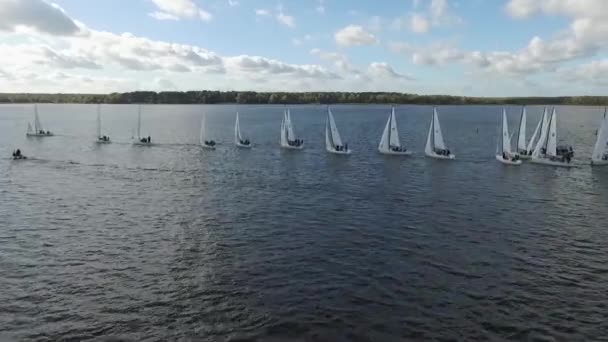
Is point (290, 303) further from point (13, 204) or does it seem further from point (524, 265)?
point (13, 204)

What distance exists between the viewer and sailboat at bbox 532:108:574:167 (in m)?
74.6

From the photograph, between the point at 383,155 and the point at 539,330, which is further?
the point at 383,155

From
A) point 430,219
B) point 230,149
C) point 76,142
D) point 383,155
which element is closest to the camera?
point 430,219

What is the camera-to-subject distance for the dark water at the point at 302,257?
23.3 m

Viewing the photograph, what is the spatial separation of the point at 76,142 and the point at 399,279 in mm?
103359

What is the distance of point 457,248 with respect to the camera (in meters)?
34.3

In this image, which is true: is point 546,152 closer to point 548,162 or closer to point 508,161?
point 548,162

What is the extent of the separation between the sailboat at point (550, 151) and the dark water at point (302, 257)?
1178 centimetres

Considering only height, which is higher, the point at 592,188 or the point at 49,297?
the point at 592,188

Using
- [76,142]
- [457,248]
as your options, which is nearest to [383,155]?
[457,248]

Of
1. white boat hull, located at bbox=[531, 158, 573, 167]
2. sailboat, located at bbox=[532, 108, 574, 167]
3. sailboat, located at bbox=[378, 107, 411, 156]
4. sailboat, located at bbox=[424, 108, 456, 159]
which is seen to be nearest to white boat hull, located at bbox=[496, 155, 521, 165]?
white boat hull, located at bbox=[531, 158, 573, 167]

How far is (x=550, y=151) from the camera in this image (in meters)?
77.6

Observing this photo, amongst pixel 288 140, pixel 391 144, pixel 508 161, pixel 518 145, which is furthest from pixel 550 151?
pixel 288 140

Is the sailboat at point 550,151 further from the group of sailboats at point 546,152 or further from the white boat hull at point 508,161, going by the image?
the white boat hull at point 508,161
